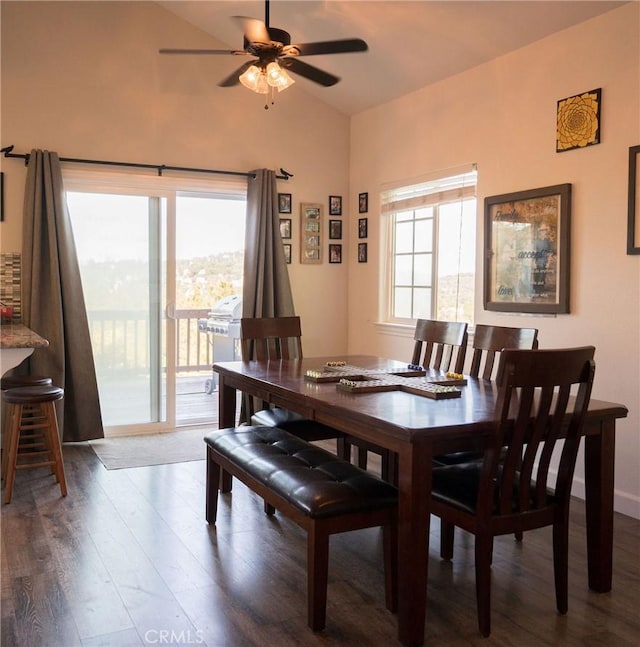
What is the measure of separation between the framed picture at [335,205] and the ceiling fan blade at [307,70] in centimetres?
236

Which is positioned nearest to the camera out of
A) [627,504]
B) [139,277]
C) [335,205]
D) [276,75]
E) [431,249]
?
[276,75]

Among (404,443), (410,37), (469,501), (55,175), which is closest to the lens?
(404,443)

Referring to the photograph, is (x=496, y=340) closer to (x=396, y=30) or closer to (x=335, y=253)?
(x=396, y=30)

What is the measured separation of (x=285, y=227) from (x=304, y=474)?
3455mm

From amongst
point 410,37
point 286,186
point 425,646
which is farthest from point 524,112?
point 425,646

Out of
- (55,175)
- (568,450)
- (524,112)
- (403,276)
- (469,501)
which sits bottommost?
(469,501)

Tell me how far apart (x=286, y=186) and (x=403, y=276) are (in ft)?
4.23

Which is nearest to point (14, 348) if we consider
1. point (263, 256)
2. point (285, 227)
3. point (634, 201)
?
point (263, 256)

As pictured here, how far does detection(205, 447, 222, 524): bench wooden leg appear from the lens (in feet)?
10.5

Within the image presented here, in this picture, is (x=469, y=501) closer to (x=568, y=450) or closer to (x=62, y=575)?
(x=568, y=450)

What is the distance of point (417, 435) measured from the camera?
2.03 metres

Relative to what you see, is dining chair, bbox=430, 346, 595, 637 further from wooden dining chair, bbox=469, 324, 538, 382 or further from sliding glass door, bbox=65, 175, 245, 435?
sliding glass door, bbox=65, 175, 245, 435

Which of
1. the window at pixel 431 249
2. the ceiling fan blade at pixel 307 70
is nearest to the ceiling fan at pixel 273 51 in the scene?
the ceiling fan blade at pixel 307 70

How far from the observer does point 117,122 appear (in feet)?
16.1
